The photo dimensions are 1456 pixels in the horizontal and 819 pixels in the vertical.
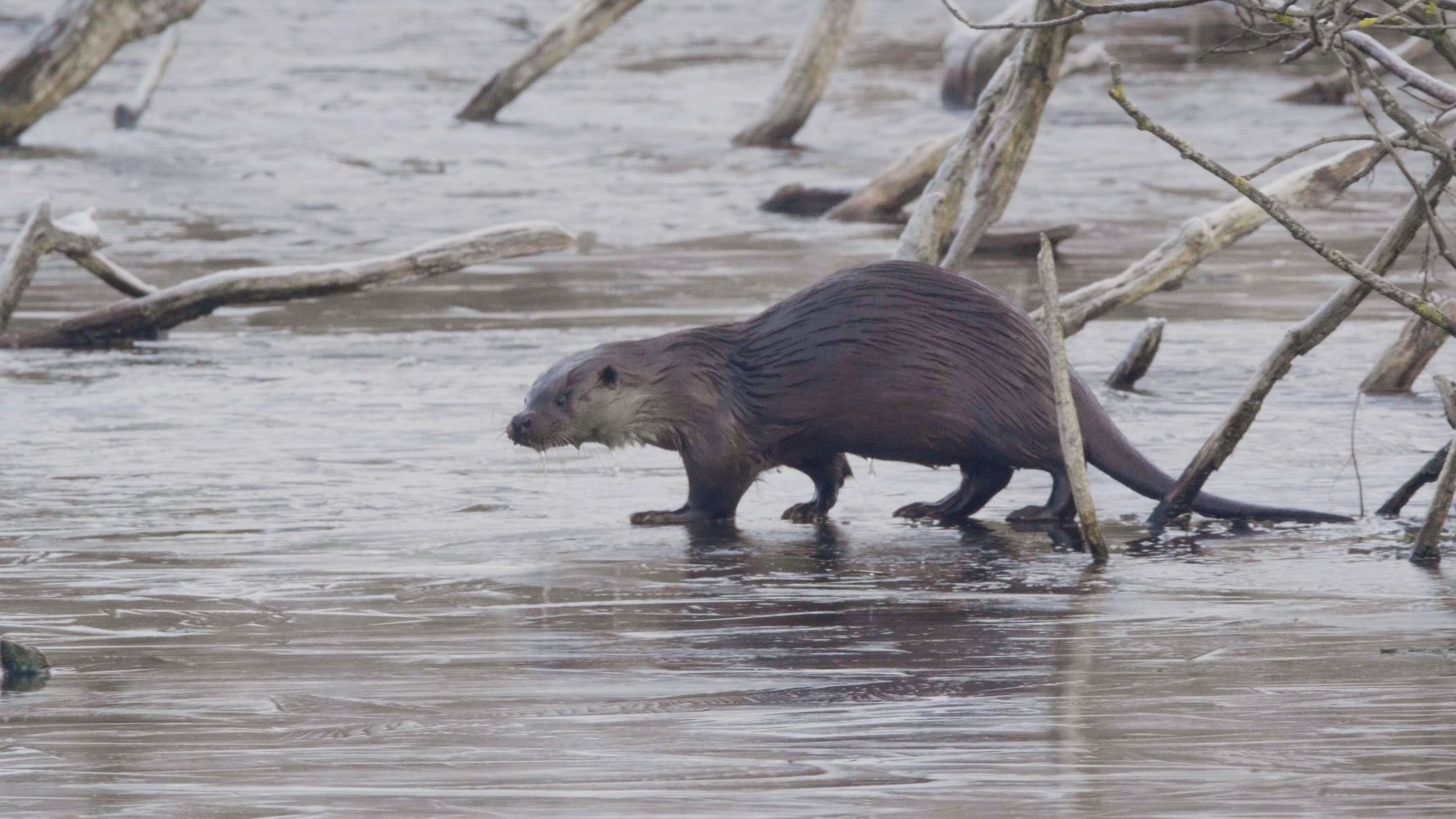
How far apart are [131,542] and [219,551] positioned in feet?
0.93

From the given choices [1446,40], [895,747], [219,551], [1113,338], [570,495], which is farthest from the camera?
[1113,338]

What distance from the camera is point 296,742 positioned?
13.1 ft

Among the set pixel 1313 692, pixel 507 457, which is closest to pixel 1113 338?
pixel 507 457

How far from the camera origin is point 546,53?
641 inches

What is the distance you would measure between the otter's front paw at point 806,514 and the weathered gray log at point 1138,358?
2.29 meters

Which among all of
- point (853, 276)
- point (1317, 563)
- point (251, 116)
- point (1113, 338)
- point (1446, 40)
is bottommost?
point (251, 116)

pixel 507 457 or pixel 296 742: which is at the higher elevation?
pixel 296 742

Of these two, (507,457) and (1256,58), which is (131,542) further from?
(1256,58)

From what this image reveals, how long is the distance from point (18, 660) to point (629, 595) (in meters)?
1.42

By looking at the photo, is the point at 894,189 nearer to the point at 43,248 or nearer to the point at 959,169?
the point at 959,169

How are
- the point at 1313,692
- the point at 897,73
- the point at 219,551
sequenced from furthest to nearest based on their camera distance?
the point at 897,73 < the point at 219,551 < the point at 1313,692

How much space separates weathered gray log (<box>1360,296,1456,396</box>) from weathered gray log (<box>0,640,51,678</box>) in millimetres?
4899

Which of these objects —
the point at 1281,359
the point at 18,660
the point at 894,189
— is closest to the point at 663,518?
the point at 1281,359

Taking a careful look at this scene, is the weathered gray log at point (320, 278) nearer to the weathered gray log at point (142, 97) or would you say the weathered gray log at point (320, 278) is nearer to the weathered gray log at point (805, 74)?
the weathered gray log at point (805, 74)
